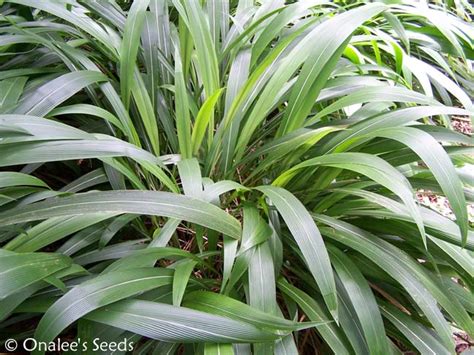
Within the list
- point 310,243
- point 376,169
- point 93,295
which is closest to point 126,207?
point 93,295

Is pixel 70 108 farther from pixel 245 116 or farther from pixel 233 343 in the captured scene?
pixel 233 343

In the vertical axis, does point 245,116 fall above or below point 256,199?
above

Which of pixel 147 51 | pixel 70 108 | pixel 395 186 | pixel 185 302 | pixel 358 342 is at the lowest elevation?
pixel 358 342

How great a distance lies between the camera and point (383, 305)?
74 cm

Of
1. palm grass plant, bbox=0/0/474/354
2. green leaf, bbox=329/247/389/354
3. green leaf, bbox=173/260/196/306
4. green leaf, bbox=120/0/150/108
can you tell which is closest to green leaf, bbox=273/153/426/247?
palm grass plant, bbox=0/0/474/354

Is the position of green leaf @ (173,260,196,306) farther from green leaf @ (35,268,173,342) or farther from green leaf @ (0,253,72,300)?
green leaf @ (0,253,72,300)

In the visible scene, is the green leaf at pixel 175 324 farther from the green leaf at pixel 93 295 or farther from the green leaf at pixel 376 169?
the green leaf at pixel 376 169

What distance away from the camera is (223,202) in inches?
33.6

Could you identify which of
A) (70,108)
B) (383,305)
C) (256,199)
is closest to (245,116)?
(256,199)

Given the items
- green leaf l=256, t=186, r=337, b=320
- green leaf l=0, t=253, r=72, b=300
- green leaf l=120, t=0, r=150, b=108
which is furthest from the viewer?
green leaf l=120, t=0, r=150, b=108

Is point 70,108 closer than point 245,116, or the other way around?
point 70,108

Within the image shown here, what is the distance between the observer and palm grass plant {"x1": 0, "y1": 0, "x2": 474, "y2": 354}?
1.89 feet

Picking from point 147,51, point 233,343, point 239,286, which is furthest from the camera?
point 147,51

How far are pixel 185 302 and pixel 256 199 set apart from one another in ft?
0.91
